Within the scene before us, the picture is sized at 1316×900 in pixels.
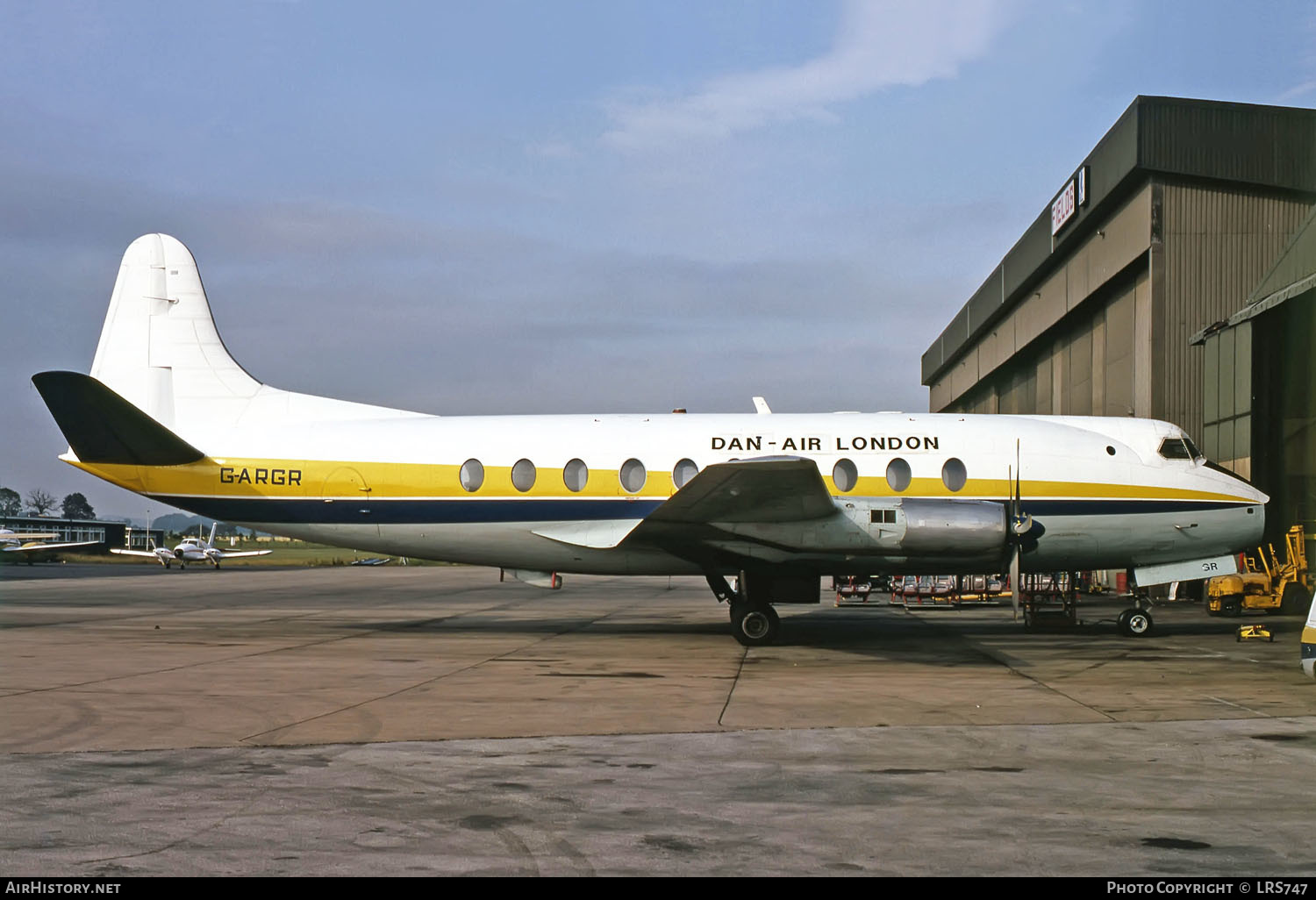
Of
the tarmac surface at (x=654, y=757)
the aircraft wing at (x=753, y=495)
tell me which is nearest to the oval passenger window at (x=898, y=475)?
the aircraft wing at (x=753, y=495)

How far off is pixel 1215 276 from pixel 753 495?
2101 centimetres

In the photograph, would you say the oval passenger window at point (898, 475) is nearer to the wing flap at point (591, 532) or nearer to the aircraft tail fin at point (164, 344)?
the wing flap at point (591, 532)

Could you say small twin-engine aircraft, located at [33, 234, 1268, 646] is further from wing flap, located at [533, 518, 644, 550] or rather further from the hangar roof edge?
the hangar roof edge

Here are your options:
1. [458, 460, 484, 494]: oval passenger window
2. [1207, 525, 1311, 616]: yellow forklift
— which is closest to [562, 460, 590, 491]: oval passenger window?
[458, 460, 484, 494]: oval passenger window

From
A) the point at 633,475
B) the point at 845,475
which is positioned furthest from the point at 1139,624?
the point at 633,475

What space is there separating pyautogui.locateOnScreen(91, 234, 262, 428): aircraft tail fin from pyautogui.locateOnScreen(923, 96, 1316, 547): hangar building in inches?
886

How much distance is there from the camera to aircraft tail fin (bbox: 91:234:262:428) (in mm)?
20062

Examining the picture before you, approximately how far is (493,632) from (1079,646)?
10.3 m

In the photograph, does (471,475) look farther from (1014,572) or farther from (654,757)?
(654,757)

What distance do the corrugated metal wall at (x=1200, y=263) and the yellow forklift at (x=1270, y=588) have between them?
489 cm

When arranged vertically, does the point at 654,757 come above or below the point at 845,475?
below

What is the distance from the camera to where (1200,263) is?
30.4 m

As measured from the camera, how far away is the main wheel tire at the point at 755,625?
17562 mm

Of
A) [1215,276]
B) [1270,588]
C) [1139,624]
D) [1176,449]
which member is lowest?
[1139,624]
